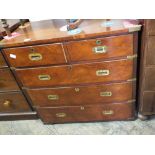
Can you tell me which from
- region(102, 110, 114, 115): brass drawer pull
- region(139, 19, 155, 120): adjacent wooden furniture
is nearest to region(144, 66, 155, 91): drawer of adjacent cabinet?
region(139, 19, 155, 120): adjacent wooden furniture

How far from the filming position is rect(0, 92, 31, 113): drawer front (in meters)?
1.51

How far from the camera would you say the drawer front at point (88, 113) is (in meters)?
1.38

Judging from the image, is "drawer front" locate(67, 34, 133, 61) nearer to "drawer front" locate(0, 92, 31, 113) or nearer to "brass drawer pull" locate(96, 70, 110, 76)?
"brass drawer pull" locate(96, 70, 110, 76)

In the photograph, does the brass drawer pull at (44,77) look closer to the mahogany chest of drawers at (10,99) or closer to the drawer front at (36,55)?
the drawer front at (36,55)

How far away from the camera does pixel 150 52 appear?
40.4 inches

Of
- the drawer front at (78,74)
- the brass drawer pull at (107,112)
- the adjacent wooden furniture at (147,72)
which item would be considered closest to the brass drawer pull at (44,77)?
the drawer front at (78,74)

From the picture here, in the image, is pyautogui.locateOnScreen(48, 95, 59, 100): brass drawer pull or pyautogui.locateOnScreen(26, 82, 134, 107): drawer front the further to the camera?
pyautogui.locateOnScreen(48, 95, 59, 100): brass drawer pull

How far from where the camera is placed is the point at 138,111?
146cm

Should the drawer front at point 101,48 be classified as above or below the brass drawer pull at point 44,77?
above

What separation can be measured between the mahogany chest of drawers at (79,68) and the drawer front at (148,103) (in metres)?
0.08
